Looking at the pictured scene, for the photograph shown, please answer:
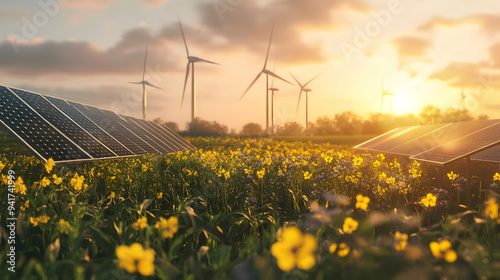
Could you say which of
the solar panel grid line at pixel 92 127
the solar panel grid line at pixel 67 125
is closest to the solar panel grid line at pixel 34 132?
the solar panel grid line at pixel 67 125

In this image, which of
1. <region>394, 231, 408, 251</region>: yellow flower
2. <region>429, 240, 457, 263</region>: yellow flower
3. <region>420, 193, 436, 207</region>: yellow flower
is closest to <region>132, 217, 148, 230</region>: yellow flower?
<region>394, 231, 408, 251</region>: yellow flower

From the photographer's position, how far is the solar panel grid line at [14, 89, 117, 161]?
604 centimetres

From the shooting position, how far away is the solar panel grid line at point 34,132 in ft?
15.9

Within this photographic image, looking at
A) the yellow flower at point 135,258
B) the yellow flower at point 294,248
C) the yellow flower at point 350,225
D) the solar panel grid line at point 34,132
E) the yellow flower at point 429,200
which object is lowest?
the yellow flower at point 429,200

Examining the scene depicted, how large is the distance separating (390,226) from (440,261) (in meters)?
1.00

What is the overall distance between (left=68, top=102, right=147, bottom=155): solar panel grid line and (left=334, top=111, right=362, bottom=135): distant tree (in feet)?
198

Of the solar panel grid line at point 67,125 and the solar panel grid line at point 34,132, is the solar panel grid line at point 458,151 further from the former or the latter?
the solar panel grid line at point 34,132

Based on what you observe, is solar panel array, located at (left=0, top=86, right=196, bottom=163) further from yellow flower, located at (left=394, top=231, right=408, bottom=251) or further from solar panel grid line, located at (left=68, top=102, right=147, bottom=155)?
yellow flower, located at (left=394, top=231, right=408, bottom=251)

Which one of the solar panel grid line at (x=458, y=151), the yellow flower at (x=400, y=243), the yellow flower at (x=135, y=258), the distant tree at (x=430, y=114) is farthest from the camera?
the distant tree at (x=430, y=114)

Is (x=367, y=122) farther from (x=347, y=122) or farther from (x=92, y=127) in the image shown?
(x=92, y=127)

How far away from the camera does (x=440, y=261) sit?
5.56 feet

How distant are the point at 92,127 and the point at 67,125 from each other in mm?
947

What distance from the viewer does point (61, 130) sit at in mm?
6180

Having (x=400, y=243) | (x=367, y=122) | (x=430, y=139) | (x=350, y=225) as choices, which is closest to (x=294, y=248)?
(x=400, y=243)
